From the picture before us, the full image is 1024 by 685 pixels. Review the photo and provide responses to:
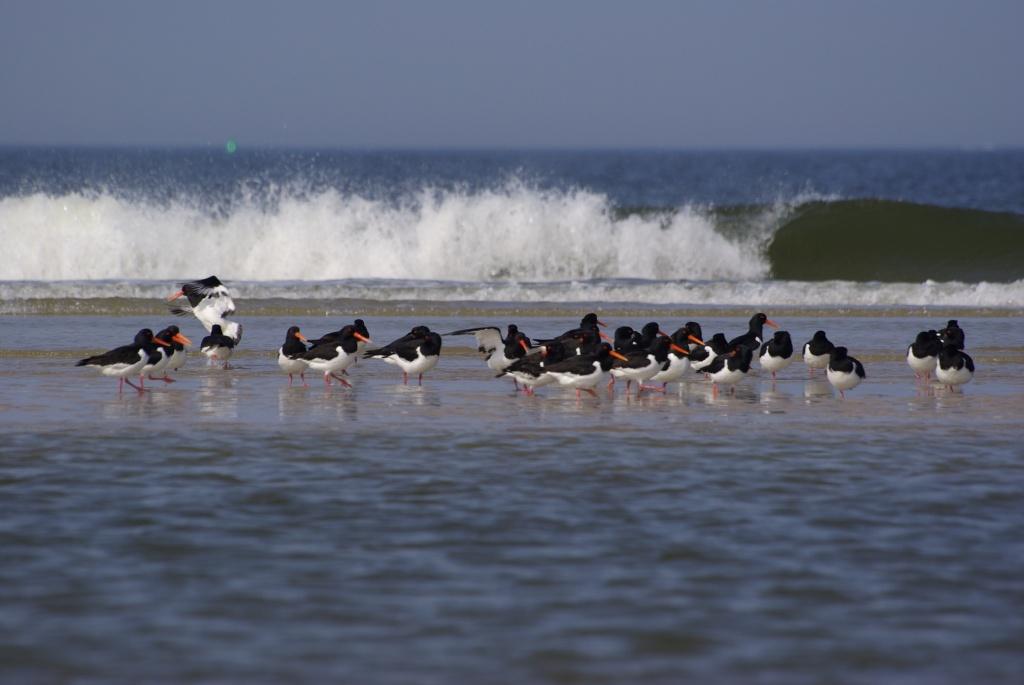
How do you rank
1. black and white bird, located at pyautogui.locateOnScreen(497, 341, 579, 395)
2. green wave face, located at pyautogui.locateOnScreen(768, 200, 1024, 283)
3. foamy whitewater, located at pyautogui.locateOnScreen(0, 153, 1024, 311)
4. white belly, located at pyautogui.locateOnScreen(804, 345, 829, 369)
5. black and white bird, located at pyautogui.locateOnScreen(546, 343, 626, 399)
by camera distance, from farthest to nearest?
green wave face, located at pyautogui.locateOnScreen(768, 200, 1024, 283) → foamy whitewater, located at pyautogui.locateOnScreen(0, 153, 1024, 311) → white belly, located at pyautogui.locateOnScreen(804, 345, 829, 369) → black and white bird, located at pyautogui.locateOnScreen(497, 341, 579, 395) → black and white bird, located at pyautogui.locateOnScreen(546, 343, 626, 399)

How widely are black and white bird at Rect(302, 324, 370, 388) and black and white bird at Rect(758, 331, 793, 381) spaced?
5.14 meters

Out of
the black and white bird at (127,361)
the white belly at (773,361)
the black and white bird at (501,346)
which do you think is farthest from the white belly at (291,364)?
the white belly at (773,361)

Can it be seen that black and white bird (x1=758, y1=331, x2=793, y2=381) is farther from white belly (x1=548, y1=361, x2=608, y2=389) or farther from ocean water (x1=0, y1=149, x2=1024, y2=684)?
white belly (x1=548, y1=361, x2=608, y2=389)

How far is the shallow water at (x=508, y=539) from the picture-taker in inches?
277

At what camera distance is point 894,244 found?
4681 cm

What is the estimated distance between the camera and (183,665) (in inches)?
269

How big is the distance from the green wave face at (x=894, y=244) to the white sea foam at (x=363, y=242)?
1655 mm

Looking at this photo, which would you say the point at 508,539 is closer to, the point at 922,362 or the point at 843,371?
the point at 843,371

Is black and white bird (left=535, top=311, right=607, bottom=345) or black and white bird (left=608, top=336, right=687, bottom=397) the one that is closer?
black and white bird (left=608, top=336, right=687, bottom=397)

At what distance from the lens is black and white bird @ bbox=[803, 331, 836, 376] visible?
18406 millimetres

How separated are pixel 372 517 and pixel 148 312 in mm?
18866

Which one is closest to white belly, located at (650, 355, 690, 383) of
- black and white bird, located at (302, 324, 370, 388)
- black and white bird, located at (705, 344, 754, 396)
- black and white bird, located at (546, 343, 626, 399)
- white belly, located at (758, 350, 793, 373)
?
black and white bird, located at (705, 344, 754, 396)

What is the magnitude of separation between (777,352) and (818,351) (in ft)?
2.31

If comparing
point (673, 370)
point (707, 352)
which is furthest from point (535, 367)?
point (707, 352)
